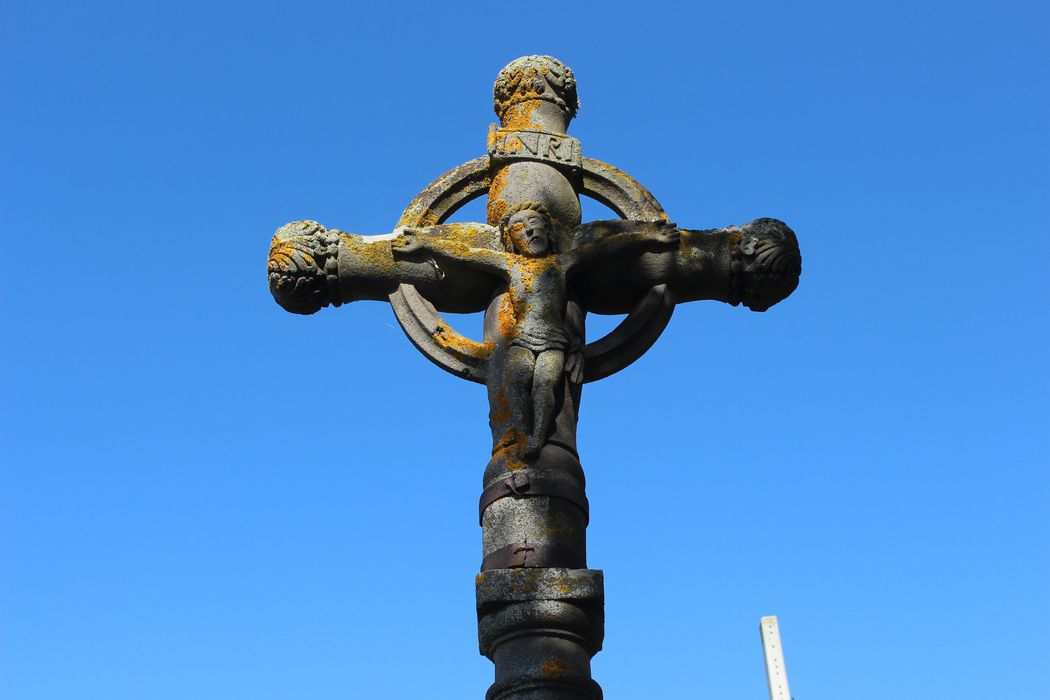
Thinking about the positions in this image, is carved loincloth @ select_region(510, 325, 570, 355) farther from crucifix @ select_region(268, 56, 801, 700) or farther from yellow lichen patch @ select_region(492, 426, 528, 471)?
yellow lichen patch @ select_region(492, 426, 528, 471)

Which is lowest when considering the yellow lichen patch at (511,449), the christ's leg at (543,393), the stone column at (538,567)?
the stone column at (538,567)

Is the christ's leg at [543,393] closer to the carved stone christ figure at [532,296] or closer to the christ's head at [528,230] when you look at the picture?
the carved stone christ figure at [532,296]

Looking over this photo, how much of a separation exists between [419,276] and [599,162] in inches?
46.9

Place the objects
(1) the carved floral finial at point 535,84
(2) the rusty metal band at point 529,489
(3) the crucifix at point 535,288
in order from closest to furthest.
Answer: (3) the crucifix at point 535,288, (2) the rusty metal band at point 529,489, (1) the carved floral finial at point 535,84

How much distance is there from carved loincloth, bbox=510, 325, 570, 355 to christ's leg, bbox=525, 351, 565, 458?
0.09ft

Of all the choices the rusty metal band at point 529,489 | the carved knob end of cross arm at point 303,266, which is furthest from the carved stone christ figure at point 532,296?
the carved knob end of cross arm at point 303,266

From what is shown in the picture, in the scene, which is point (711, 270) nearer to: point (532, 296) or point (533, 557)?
point (532, 296)

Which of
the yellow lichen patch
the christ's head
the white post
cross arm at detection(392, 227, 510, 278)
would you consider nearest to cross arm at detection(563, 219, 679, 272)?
the christ's head

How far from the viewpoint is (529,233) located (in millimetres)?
6715

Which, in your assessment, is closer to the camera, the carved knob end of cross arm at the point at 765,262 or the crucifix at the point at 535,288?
the crucifix at the point at 535,288

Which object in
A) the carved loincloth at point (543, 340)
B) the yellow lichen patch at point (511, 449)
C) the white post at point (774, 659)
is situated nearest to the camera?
the yellow lichen patch at point (511, 449)

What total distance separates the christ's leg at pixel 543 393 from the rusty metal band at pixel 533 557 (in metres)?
0.44

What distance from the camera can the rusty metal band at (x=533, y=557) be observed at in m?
5.65

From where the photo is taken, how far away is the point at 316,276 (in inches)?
273
